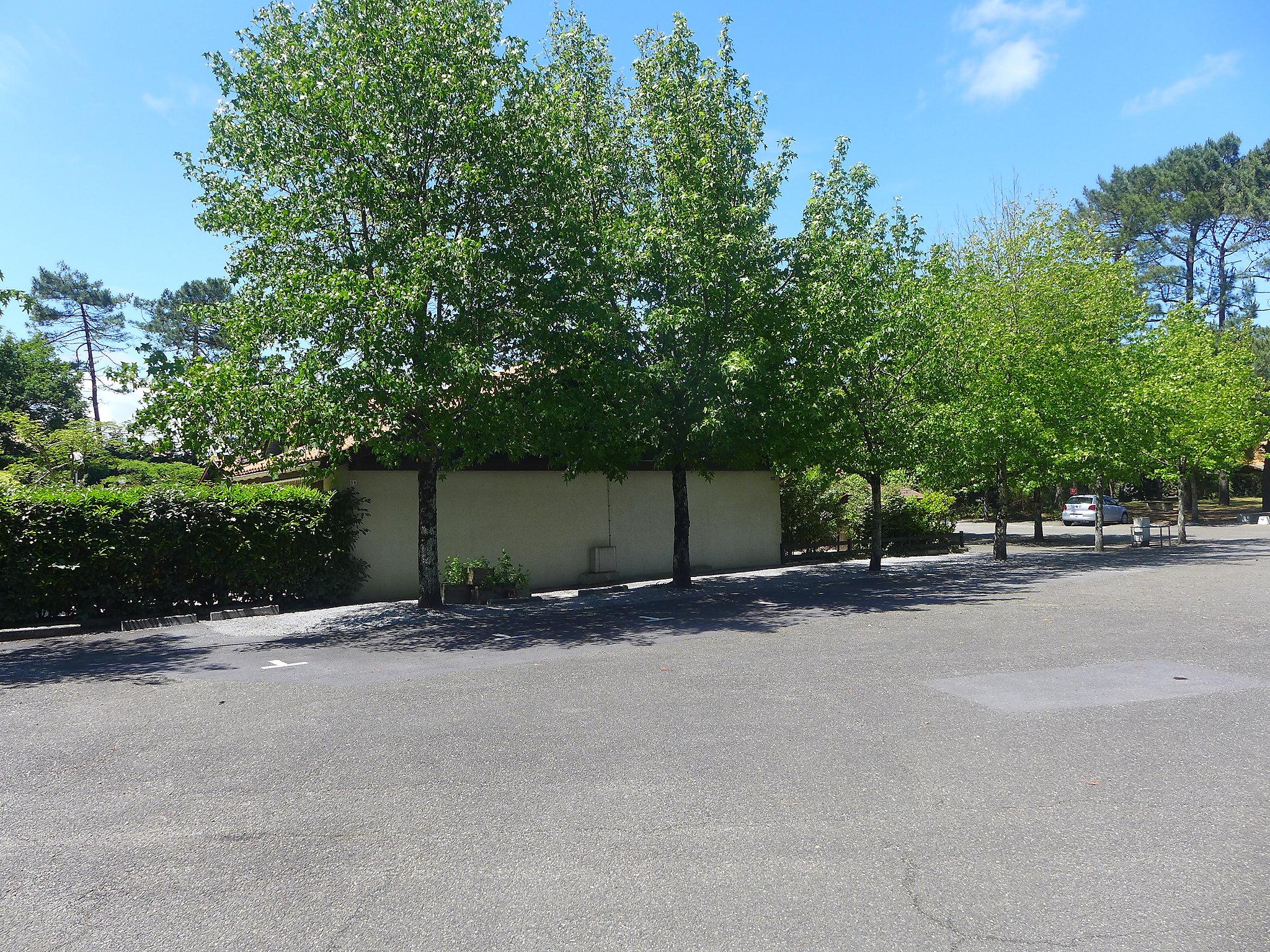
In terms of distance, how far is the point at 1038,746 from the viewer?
19.4ft

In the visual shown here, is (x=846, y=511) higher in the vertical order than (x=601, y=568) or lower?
higher

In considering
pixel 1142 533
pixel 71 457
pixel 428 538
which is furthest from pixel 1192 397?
pixel 71 457

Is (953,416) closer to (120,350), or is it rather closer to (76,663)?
(76,663)

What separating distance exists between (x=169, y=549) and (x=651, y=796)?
36.9ft

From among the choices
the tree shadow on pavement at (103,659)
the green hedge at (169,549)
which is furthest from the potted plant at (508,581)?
the tree shadow on pavement at (103,659)

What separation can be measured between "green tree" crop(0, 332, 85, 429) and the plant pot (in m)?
15.2

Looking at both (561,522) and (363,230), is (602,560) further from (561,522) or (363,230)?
(363,230)

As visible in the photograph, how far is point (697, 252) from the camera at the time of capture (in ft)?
50.0

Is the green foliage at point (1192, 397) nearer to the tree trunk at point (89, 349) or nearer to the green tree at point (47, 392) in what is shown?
the green tree at point (47, 392)

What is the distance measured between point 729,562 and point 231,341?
13.7 metres

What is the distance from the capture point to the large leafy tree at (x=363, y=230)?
12.1m

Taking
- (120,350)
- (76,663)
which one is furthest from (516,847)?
(120,350)

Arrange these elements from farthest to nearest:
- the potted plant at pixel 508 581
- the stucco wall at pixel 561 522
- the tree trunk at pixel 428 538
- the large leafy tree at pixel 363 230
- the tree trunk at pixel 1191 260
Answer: the tree trunk at pixel 1191 260 → the stucco wall at pixel 561 522 → the potted plant at pixel 508 581 → the tree trunk at pixel 428 538 → the large leafy tree at pixel 363 230

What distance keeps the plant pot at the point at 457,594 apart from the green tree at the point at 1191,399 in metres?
19.8
